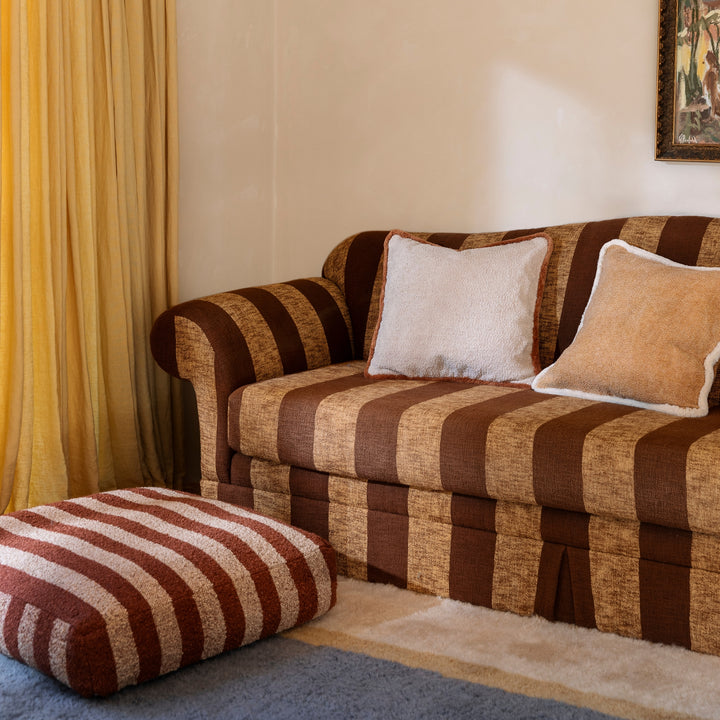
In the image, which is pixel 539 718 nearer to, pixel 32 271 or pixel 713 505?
pixel 713 505

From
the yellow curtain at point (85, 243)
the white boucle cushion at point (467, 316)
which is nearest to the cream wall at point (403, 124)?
the yellow curtain at point (85, 243)

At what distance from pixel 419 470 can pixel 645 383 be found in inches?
21.8

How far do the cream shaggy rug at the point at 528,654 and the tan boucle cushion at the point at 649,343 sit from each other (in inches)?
21.9

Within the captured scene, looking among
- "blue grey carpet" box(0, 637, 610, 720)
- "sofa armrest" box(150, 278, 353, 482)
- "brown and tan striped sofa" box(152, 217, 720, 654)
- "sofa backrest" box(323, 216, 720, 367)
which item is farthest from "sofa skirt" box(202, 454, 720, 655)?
"sofa backrest" box(323, 216, 720, 367)

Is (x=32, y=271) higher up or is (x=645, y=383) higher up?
(x=32, y=271)

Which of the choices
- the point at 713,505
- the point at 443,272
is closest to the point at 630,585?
the point at 713,505

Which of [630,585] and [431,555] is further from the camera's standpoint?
[431,555]

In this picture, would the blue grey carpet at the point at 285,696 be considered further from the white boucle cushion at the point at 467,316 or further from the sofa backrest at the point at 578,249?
the sofa backrest at the point at 578,249

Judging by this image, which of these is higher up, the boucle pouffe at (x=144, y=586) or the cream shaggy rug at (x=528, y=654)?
the boucle pouffe at (x=144, y=586)

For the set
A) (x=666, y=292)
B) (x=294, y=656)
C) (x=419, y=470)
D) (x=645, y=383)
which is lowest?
(x=294, y=656)

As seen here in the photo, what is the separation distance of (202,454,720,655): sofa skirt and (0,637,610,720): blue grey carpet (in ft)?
1.17

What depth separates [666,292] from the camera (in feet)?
7.48

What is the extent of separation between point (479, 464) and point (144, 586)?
0.75 metres

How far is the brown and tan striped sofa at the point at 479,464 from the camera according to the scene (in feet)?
6.19
